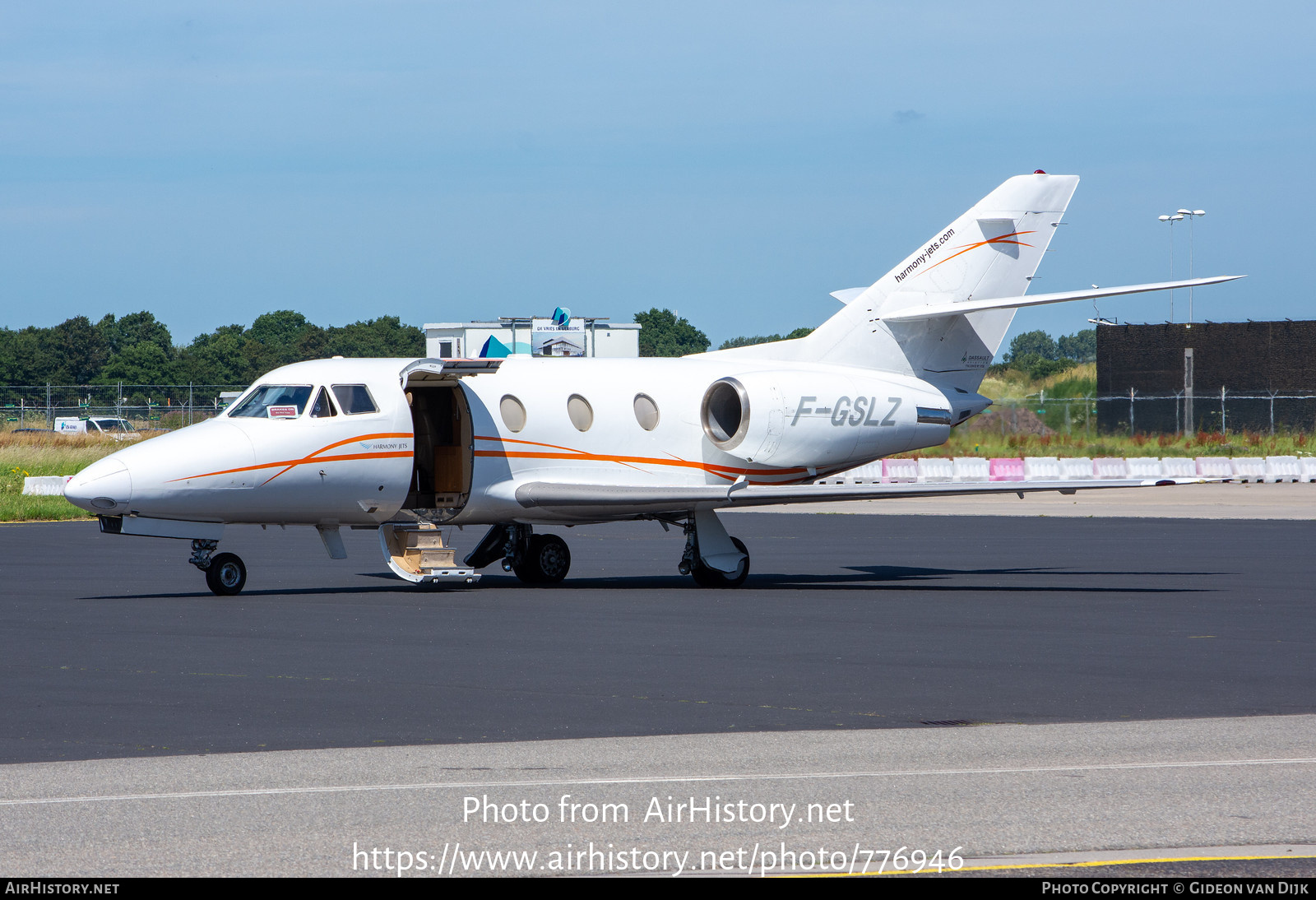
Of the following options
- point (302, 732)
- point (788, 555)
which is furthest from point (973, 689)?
point (788, 555)

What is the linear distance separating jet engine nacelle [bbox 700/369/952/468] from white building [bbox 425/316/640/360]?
35792 mm

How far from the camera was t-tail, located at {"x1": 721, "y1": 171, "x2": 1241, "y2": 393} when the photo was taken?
76.3 feet

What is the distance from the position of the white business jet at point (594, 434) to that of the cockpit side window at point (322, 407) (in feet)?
0.09

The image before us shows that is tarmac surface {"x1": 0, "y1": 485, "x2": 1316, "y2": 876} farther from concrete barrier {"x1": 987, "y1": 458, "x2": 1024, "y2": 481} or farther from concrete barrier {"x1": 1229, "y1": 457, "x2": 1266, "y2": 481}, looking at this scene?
concrete barrier {"x1": 1229, "y1": 457, "x2": 1266, "y2": 481}

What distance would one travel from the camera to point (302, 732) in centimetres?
967

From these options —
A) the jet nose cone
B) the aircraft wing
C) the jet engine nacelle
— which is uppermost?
the jet engine nacelle

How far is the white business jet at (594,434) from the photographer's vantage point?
60.7ft

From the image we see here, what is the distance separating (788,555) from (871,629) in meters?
10.8

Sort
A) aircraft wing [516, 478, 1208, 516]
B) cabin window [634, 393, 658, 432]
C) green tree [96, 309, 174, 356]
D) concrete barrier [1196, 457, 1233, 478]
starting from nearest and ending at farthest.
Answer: aircraft wing [516, 478, 1208, 516], cabin window [634, 393, 658, 432], concrete barrier [1196, 457, 1233, 478], green tree [96, 309, 174, 356]

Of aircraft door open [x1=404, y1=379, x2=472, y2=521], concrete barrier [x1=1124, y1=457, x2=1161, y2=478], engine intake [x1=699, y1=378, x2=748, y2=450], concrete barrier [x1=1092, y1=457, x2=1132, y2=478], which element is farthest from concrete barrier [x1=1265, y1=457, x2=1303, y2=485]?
aircraft door open [x1=404, y1=379, x2=472, y2=521]

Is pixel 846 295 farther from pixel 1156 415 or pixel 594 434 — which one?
pixel 1156 415
